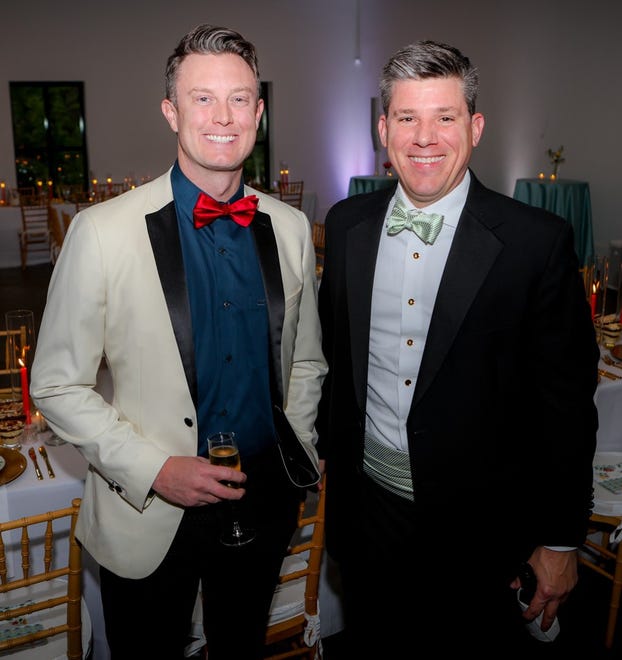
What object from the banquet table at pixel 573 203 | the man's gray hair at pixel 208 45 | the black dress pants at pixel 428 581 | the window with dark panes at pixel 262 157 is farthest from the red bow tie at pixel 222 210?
the window with dark panes at pixel 262 157

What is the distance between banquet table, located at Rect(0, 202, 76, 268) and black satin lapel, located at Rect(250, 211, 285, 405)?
7.86 m

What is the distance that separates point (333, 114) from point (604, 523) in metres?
11.1

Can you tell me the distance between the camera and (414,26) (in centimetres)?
1159

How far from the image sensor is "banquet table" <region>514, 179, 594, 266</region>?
8070mm

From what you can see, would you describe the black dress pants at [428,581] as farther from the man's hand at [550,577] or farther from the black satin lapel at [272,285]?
the black satin lapel at [272,285]

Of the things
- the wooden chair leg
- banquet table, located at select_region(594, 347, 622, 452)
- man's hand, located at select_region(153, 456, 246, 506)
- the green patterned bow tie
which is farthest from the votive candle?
banquet table, located at select_region(594, 347, 622, 452)

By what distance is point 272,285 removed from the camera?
1728mm

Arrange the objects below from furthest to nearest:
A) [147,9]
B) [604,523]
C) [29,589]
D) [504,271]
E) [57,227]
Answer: [147,9], [57,227], [604,523], [29,589], [504,271]

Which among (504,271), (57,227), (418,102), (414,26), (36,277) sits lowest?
(36,277)

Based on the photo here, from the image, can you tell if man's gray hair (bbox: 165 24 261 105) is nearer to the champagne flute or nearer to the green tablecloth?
the champagne flute

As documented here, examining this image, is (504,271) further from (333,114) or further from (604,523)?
(333,114)

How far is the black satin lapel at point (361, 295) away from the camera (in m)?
1.71

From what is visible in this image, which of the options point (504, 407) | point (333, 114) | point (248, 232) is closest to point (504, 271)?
point (504, 407)

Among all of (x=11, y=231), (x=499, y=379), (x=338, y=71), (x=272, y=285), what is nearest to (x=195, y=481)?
(x=272, y=285)
